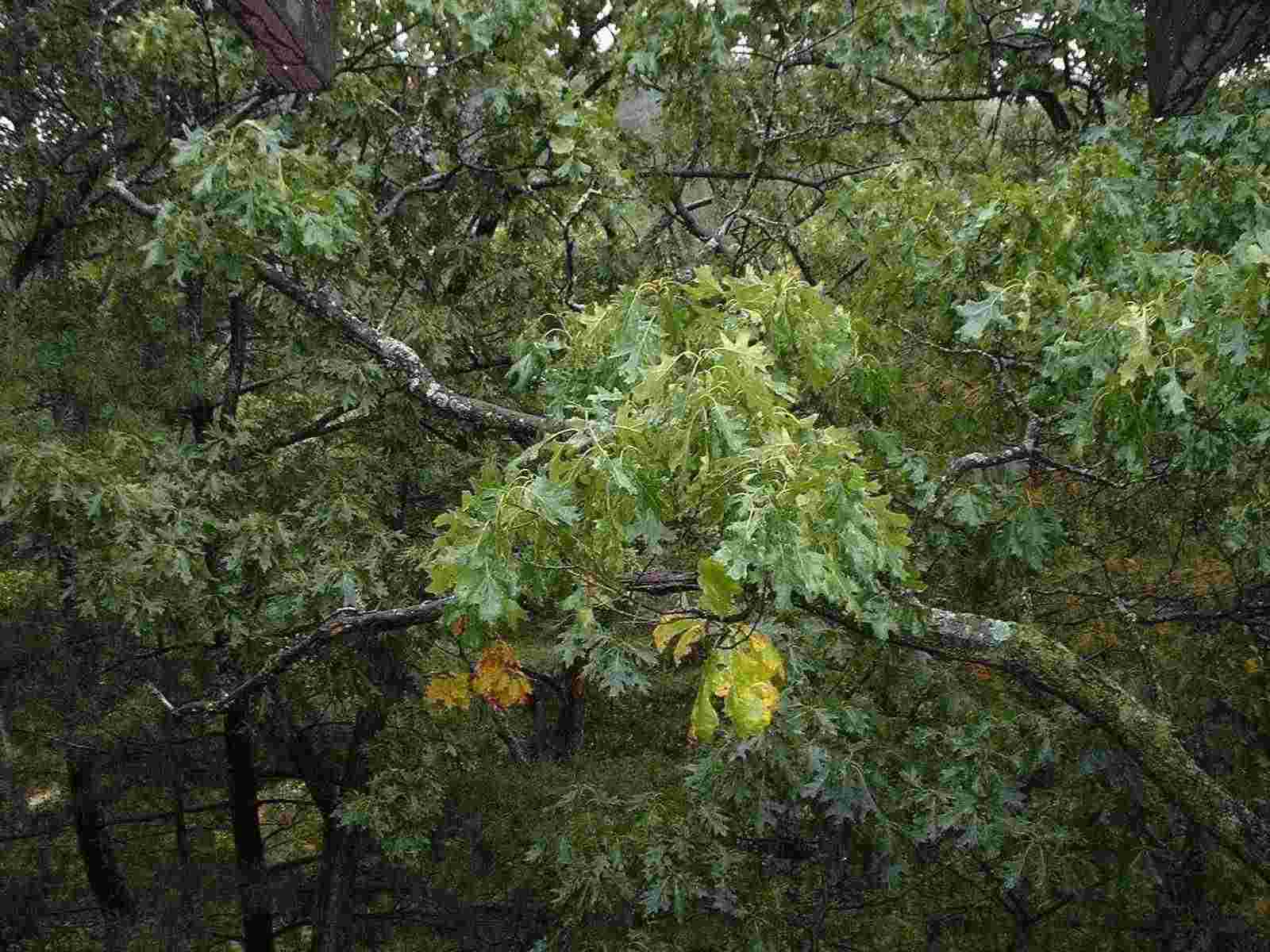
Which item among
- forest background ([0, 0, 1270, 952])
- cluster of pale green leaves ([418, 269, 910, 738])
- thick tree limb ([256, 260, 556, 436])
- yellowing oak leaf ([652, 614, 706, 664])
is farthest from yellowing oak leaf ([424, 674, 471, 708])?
yellowing oak leaf ([652, 614, 706, 664])

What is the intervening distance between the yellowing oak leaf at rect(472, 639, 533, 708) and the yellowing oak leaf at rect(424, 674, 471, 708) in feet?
0.33

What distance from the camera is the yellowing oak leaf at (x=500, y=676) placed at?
5949 millimetres

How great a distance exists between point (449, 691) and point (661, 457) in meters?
5.17

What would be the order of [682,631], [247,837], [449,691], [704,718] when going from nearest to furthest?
1. [704,718]
2. [682,631]
3. [449,691]
4. [247,837]

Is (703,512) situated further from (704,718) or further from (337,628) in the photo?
(337,628)

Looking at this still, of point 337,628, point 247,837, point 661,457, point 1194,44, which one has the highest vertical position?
point 1194,44

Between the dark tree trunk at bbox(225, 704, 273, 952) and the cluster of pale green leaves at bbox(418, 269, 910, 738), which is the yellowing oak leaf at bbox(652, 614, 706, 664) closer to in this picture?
the cluster of pale green leaves at bbox(418, 269, 910, 738)

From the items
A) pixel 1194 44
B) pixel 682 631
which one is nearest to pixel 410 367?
pixel 682 631

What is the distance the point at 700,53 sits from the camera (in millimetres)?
4895

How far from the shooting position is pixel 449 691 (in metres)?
6.73

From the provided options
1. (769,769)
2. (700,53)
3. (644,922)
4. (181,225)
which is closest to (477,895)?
(644,922)

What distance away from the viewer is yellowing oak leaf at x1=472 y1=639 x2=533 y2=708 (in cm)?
595

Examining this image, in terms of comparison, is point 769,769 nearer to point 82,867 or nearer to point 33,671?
point 33,671

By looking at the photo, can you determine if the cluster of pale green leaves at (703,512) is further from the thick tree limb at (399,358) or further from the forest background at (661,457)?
the thick tree limb at (399,358)
